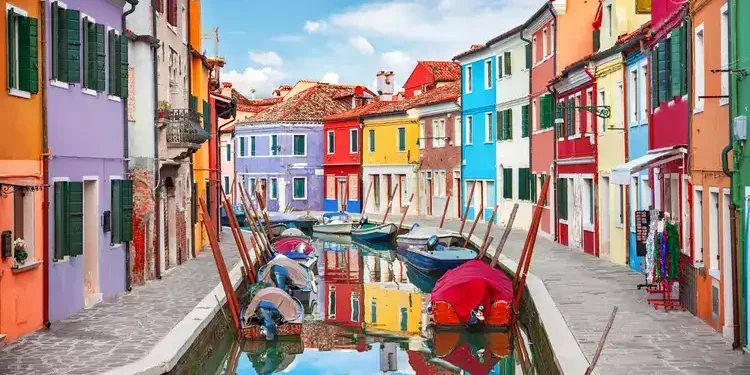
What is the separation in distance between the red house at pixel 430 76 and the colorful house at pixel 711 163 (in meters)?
40.4

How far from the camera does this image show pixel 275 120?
63.1 metres

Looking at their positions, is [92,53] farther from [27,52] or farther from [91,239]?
[91,239]

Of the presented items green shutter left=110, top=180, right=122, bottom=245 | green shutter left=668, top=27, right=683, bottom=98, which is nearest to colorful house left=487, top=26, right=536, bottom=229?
green shutter left=668, top=27, right=683, bottom=98

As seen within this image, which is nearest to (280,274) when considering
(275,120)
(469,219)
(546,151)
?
(546,151)

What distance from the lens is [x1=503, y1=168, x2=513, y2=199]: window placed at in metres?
41.5

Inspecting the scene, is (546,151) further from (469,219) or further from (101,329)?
(101,329)

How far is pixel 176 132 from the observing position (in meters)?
23.5

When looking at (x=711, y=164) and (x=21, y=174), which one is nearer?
(x=21, y=174)

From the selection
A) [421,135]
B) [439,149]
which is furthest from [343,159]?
[439,149]

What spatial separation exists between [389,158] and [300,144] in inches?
373

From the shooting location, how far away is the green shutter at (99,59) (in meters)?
17.9

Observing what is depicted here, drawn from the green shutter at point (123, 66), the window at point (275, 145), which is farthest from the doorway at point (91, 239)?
the window at point (275, 145)

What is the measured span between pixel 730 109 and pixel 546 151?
21.7 meters

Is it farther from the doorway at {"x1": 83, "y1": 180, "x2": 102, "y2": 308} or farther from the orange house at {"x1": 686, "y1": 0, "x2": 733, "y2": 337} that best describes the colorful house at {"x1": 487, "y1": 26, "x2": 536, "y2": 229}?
the doorway at {"x1": 83, "y1": 180, "x2": 102, "y2": 308}
